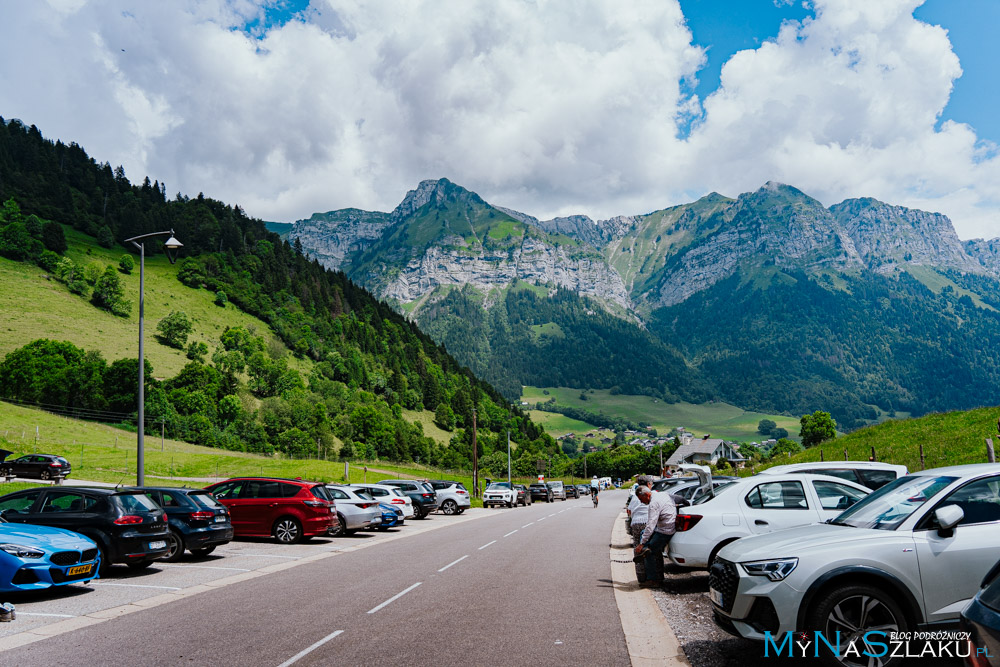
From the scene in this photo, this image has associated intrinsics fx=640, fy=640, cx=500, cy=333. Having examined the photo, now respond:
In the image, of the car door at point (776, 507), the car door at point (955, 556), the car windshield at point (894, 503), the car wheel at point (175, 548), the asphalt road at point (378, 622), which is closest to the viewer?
the car door at point (955, 556)

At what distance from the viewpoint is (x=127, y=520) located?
39.9 ft

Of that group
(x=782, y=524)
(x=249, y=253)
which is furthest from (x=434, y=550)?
(x=249, y=253)

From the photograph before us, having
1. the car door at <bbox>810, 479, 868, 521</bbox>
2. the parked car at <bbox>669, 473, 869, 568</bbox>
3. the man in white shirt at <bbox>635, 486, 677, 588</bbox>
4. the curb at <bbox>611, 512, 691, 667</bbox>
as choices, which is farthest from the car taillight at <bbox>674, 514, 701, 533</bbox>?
the car door at <bbox>810, 479, 868, 521</bbox>

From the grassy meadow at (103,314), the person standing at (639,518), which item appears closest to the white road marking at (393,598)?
the person standing at (639,518)

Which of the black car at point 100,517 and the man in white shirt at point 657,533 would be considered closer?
the man in white shirt at point 657,533

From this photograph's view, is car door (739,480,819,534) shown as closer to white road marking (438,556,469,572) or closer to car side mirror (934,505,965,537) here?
car side mirror (934,505,965,537)

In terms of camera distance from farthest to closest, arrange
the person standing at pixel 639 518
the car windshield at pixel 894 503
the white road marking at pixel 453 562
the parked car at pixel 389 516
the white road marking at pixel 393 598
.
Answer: the parked car at pixel 389 516 → the white road marking at pixel 453 562 → the person standing at pixel 639 518 → the white road marking at pixel 393 598 → the car windshield at pixel 894 503

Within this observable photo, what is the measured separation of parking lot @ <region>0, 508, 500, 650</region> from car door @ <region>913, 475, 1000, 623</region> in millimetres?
9723

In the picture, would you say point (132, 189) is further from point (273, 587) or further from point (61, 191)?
point (273, 587)

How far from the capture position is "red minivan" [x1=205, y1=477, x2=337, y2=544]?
18.5 m

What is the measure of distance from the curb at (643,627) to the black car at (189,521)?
9063 millimetres

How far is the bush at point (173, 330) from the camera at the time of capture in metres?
105

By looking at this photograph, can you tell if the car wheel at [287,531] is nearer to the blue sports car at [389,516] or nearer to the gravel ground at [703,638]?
the blue sports car at [389,516]

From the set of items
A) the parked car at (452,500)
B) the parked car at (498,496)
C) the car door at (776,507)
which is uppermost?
the car door at (776,507)
